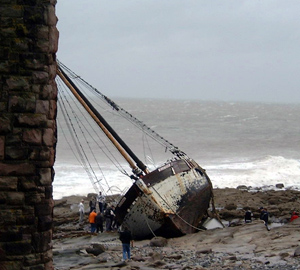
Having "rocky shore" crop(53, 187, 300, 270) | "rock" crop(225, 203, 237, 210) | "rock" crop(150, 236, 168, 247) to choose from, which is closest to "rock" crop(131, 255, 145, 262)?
"rocky shore" crop(53, 187, 300, 270)

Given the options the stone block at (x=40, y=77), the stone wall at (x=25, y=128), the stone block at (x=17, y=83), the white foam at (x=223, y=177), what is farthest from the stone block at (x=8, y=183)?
the white foam at (x=223, y=177)

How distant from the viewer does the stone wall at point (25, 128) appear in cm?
716

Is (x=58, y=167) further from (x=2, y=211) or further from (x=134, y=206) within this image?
(x=2, y=211)

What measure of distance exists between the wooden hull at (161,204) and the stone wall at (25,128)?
506 inches

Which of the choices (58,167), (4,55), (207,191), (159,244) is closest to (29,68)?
(4,55)

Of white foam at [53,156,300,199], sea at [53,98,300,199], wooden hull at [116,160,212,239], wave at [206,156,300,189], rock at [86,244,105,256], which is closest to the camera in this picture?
rock at [86,244,105,256]

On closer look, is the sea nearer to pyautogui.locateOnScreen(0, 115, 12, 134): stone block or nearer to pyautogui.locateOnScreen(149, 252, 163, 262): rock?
pyautogui.locateOnScreen(149, 252, 163, 262): rock

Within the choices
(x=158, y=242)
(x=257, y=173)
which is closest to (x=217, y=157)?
(x=257, y=173)

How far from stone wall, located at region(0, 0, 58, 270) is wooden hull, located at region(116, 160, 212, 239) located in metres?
12.8

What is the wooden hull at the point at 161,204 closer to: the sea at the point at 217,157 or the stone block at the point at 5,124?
the sea at the point at 217,157

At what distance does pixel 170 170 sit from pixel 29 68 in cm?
1434

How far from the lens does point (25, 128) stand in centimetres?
721

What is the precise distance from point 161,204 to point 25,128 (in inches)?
533

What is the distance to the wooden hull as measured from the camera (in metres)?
20.2
